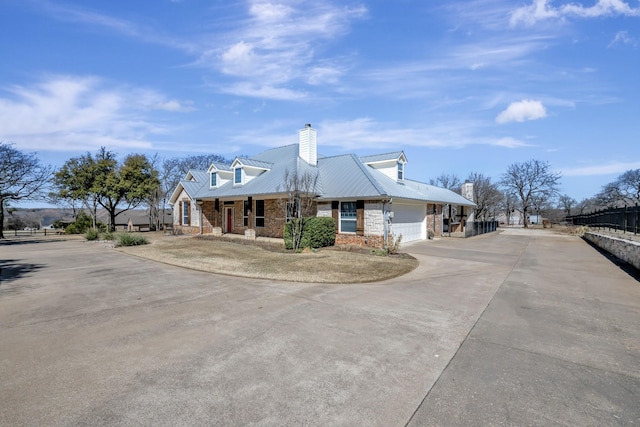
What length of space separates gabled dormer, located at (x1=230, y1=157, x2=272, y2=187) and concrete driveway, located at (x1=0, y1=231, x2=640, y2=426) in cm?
1457

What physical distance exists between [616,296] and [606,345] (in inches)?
148

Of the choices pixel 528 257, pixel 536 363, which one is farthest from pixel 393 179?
pixel 536 363

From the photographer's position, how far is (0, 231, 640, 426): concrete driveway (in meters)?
3.00

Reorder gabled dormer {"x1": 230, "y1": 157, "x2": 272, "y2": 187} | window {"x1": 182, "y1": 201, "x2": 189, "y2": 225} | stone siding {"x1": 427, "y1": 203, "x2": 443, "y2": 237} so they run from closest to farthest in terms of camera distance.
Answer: gabled dormer {"x1": 230, "y1": 157, "x2": 272, "y2": 187} < stone siding {"x1": 427, "y1": 203, "x2": 443, "y2": 237} < window {"x1": 182, "y1": 201, "x2": 189, "y2": 225}

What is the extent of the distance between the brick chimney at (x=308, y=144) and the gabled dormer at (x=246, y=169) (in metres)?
2.99

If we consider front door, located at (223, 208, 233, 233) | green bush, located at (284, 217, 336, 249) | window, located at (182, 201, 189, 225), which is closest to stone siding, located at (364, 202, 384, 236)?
green bush, located at (284, 217, 336, 249)

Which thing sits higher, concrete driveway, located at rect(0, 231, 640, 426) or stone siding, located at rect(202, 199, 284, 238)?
stone siding, located at rect(202, 199, 284, 238)

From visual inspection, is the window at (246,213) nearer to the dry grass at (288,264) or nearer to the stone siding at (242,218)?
the stone siding at (242,218)

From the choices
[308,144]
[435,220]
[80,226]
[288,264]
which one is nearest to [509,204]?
[435,220]

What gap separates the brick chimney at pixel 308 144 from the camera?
2089 cm

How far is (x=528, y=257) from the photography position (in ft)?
44.9

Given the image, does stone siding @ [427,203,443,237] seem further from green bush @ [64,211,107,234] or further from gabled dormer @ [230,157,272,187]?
green bush @ [64,211,107,234]

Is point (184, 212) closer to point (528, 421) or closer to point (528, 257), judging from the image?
point (528, 257)

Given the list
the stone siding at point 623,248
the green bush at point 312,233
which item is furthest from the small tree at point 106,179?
the stone siding at point 623,248
